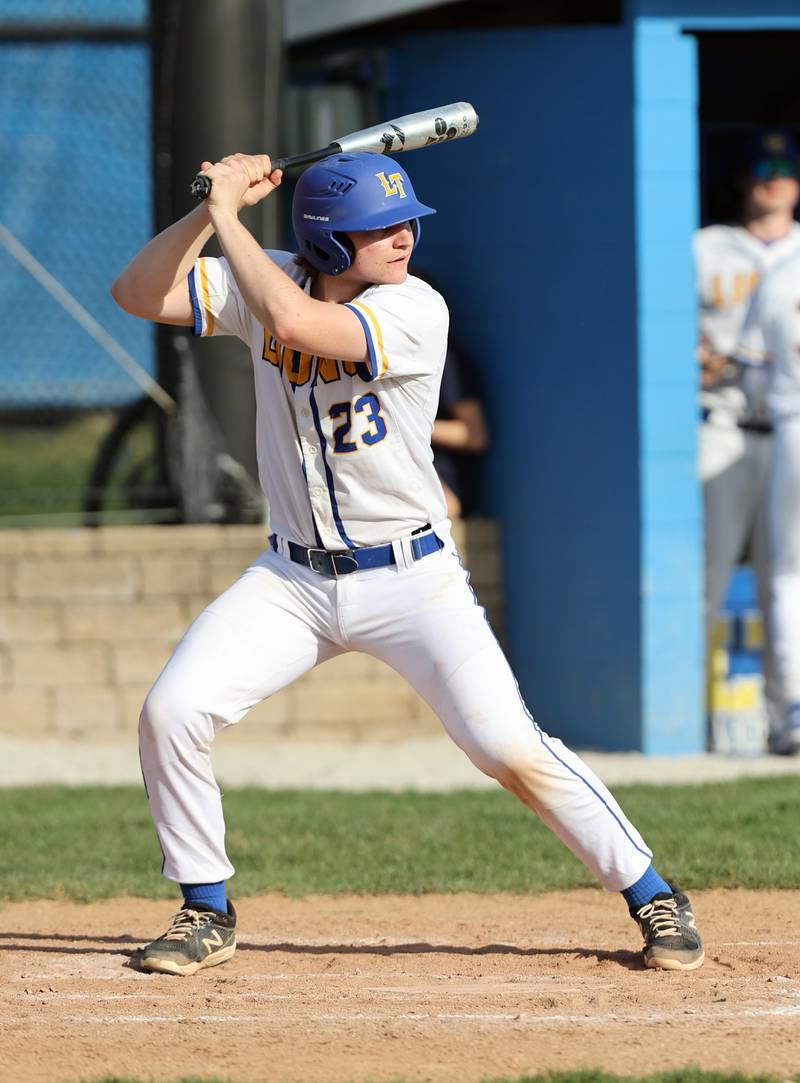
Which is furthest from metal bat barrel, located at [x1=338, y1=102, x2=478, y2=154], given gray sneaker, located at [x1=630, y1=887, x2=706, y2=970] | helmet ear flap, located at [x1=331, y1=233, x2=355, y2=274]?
gray sneaker, located at [x1=630, y1=887, x2=706, y2=970]

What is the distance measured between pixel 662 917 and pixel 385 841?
6.48 feet

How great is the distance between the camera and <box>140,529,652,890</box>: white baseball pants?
4230mm

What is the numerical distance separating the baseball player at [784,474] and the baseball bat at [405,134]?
346cm

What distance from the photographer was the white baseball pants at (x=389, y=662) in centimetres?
423

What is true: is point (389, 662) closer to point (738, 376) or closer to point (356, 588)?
point (356, 588)

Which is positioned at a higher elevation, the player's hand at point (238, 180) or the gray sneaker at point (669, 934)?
the player's hand at point (238, 180)

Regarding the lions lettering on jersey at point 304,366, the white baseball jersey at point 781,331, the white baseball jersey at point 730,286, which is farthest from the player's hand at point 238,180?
the white baseball jersey at point 730,286

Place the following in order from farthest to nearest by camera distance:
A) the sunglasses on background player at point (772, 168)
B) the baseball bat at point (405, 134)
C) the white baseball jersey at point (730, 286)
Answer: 1. the white baseball jersey at point (730, 286)
2. the sunglasses on background player at point (772, 168)
3. the baseball bat at point (405, 134)

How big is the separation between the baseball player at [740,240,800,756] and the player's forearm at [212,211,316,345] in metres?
4.20

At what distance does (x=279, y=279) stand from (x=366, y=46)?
546 cm

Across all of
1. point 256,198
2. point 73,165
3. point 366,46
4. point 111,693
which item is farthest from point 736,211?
point 256,198

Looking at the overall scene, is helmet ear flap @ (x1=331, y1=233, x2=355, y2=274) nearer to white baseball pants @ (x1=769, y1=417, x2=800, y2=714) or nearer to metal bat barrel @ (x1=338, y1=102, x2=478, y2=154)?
metal bat barrel @ (x1=338, y1=102, x2=478, y2=154)

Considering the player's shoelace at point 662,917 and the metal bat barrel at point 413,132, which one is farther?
the metal bat barrel at point 413,132

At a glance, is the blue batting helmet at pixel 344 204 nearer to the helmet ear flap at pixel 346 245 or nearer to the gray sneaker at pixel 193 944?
the helmet ear flap at pixel 346 245
